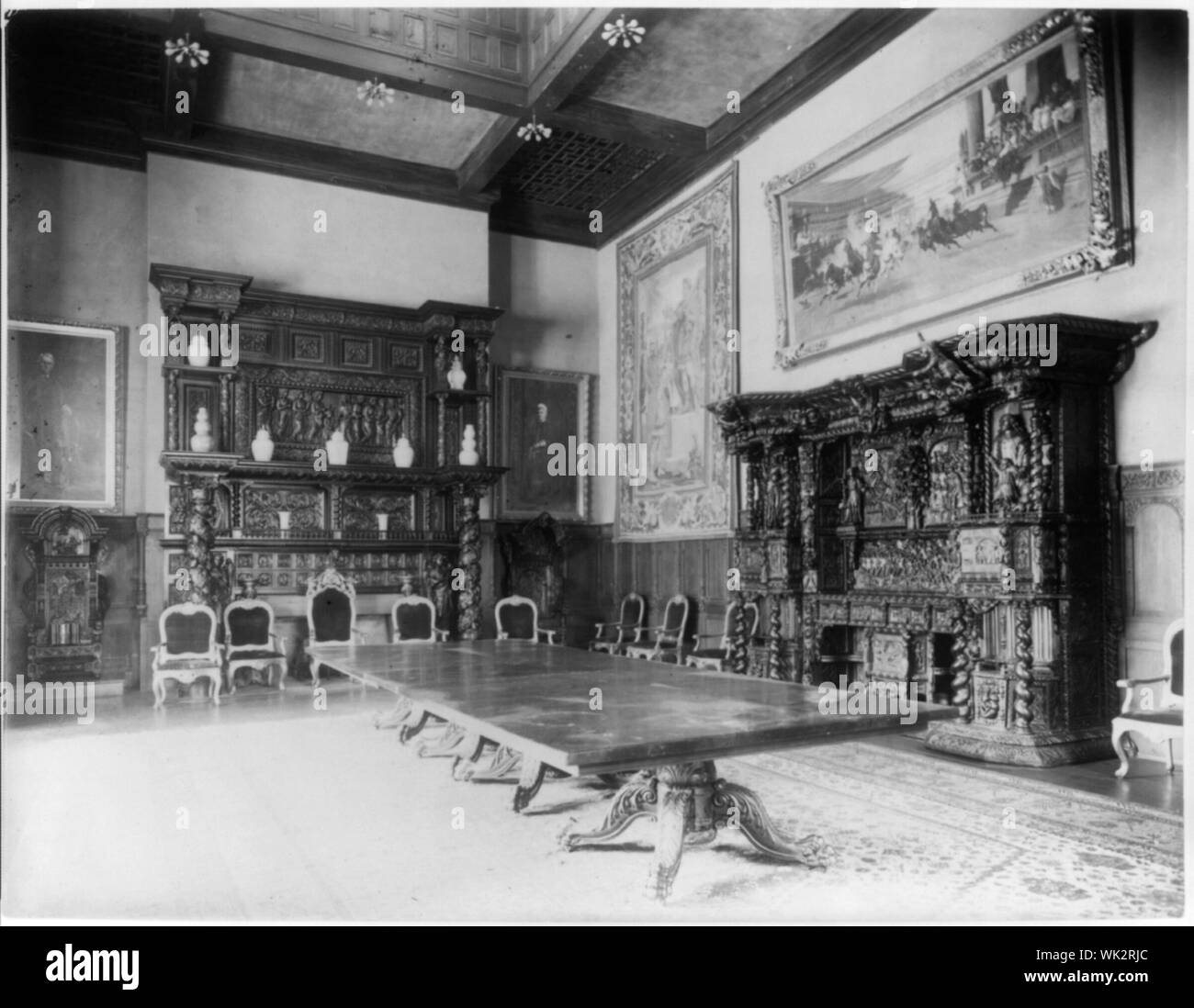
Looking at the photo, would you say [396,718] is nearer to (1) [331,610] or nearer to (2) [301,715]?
(2) [301,715]

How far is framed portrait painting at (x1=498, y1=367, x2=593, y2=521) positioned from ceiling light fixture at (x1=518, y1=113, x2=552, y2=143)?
8.76 ft

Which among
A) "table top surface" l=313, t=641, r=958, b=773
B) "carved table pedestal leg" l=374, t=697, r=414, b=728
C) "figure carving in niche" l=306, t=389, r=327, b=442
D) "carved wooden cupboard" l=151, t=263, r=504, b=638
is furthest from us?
Result: "figure carving in niche" l=306, t=389, r=327, b=442

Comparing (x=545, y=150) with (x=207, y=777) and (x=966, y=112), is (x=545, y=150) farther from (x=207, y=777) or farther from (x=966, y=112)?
(x=207, y=777)

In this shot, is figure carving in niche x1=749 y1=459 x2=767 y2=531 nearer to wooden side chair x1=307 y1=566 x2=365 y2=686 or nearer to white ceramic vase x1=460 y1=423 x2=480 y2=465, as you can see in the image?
white ceramic vase x1=460 y1=423 x2=480 y2=465

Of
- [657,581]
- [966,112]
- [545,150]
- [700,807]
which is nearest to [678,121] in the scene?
[545,150]

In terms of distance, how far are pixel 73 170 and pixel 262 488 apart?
11.5ft

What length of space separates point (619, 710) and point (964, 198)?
4699 mm

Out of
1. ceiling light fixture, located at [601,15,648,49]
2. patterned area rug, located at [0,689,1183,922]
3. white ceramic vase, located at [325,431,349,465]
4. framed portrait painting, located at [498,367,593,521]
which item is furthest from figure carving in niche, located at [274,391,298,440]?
ceiling light fixture, located at [601,15,648,49]

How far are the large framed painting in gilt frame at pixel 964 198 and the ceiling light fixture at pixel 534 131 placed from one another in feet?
7.32

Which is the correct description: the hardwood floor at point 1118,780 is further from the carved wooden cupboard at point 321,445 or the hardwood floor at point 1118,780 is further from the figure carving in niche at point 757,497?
the carved wooden cupboard at point 321,445

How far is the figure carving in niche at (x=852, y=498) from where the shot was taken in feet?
23.3

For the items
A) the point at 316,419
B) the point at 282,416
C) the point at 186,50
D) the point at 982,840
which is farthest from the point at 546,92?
the point at 982,840

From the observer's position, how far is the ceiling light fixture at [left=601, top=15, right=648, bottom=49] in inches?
283

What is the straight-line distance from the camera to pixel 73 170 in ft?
29.6
